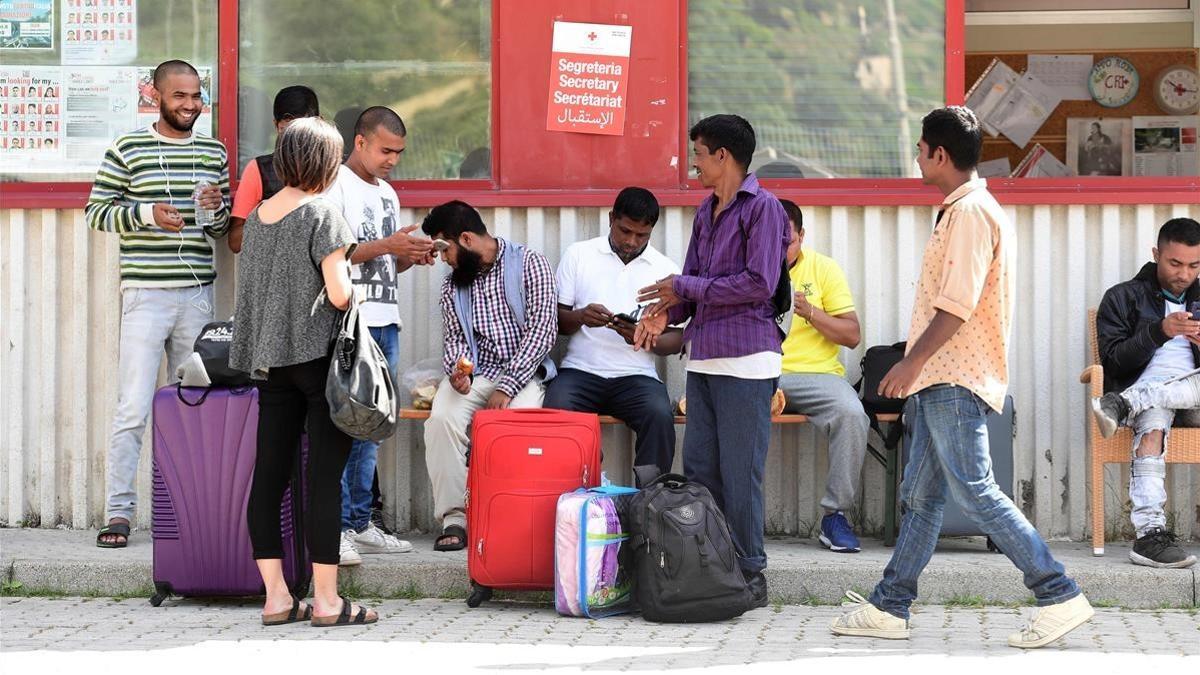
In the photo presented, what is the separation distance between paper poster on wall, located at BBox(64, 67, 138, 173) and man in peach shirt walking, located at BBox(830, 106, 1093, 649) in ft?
13.2

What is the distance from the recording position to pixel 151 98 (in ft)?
25.7

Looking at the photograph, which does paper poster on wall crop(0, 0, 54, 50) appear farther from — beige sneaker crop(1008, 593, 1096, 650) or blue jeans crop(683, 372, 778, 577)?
beige sneaker crop(1008, 593, 1096, 650)

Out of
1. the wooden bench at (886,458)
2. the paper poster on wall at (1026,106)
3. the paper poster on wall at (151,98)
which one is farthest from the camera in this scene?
the paper poster on wall at (1026,106)

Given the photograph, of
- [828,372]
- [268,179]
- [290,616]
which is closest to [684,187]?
[828,372]

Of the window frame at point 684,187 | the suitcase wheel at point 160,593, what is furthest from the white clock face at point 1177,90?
the suitcase wheel at point 160,593

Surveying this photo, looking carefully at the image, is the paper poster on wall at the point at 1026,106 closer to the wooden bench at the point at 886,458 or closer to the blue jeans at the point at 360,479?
the wooden bench at the point at 886,458

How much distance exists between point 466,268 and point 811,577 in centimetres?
202

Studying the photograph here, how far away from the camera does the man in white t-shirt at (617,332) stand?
719 cm

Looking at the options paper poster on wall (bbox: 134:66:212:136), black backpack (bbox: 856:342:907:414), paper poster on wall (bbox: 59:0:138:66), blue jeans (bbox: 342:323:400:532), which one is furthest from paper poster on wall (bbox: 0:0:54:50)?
black backpack (bbox: 856:342:907:414)

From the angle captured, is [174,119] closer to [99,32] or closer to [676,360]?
[99,32]

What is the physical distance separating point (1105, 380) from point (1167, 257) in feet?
1.94

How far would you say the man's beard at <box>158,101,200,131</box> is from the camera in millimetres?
7238

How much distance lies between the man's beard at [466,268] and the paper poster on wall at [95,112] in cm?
179

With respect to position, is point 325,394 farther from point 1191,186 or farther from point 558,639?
point 1191,186
